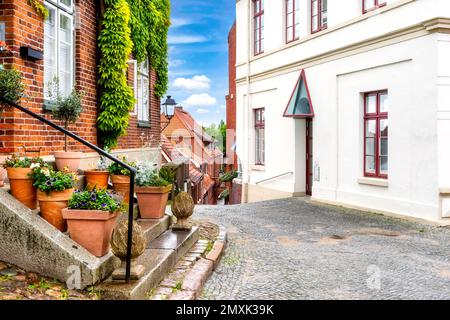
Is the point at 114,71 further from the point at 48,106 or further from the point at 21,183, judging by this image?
the point at 21,183

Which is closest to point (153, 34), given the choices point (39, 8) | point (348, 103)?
point (348, 103)

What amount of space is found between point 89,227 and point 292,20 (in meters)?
12.0

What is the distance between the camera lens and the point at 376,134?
1137 centimetres

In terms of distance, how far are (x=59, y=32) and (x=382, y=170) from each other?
7.52m

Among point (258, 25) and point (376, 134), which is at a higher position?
point (258, 25)

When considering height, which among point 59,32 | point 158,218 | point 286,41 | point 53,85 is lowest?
point 158,218

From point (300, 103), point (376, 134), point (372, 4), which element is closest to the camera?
point (376, 134)

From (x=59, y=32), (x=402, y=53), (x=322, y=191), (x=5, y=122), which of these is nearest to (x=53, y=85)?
(x=59, y=32)

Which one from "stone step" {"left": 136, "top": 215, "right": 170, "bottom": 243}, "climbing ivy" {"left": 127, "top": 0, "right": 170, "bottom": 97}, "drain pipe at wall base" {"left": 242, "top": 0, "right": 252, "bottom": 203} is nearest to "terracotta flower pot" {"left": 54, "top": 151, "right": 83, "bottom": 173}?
"stone step" {"left": 136, "top": 215, "right": 170, "bottom": 243}

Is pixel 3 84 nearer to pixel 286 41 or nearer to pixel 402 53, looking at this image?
pixel 402 53

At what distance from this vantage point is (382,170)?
1125 centimetres

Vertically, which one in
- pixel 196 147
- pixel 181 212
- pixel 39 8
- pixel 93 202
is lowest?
pixel 181 212

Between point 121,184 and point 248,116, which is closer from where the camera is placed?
point 121,184

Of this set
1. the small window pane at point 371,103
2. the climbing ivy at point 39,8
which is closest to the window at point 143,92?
the climbing ivy at point 39,8
